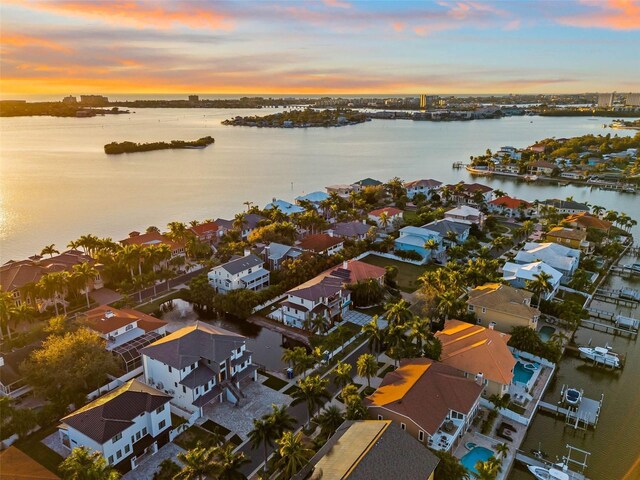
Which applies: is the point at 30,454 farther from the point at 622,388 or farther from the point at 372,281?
the point at 622,388

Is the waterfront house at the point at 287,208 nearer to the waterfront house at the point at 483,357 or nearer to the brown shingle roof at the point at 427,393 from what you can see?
the waterfront house at the point at 483,357

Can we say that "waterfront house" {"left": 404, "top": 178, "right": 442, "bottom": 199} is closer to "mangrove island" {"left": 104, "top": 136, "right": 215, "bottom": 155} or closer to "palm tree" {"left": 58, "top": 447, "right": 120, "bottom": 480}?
"palm tree" {"left": 58, "top": 447, "right": 120, "bottom": 480}

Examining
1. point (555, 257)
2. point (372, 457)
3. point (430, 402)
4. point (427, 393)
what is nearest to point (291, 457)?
point (372, 457)

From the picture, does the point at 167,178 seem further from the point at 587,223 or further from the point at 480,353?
the point at 480,353

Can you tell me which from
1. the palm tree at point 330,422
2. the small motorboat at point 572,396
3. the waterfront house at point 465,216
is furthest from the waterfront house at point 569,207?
the palm tree at point 330,422

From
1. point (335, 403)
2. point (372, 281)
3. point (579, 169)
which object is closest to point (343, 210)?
point (372, 281)

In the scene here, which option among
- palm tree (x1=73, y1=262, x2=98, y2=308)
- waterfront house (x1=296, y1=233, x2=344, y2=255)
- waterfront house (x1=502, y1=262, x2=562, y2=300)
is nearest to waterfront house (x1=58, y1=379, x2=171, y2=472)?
palm tree (x1=73, y1=262, x2=98, y2=308)
